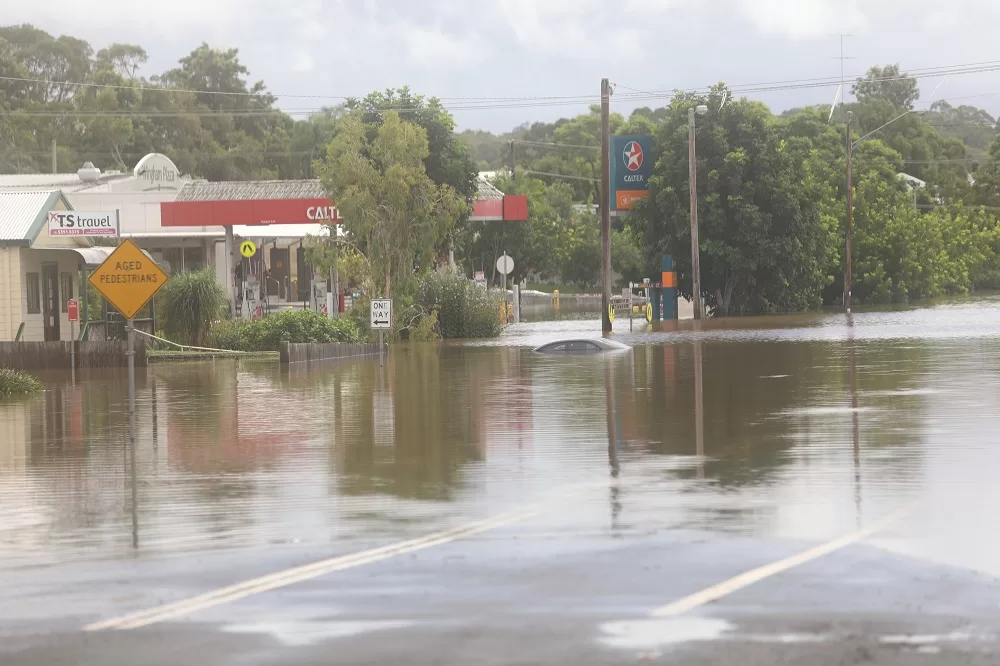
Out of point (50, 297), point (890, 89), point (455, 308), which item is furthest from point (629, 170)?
point (890, 89)

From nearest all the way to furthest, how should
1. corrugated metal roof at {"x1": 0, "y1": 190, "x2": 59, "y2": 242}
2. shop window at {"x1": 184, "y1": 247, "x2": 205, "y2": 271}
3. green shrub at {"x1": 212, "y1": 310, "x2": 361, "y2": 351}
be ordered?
corrugated metal roof at {"x1": 0, "y1": 190, "x2": 59, "y2": 242}, green shrub at {"x1": 212, "y1": 310, "x2": 361, "y2": 351}, shop window at {"x1": 184, "y1": 247, "x2": 205, "y2": 271}

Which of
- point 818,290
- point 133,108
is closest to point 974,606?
point 818,290

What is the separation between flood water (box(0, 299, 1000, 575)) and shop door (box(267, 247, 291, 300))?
4100 cm

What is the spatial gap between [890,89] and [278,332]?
153271mm

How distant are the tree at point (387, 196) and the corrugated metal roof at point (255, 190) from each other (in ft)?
40.0

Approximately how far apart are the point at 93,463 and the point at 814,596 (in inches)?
393

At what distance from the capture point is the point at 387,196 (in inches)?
1747

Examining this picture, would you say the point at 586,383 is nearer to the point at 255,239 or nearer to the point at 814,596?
the point at 814,596

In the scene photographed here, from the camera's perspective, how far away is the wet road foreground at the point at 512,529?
7547mm

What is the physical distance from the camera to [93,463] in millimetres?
15891

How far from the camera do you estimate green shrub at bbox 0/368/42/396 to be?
85.0 ft

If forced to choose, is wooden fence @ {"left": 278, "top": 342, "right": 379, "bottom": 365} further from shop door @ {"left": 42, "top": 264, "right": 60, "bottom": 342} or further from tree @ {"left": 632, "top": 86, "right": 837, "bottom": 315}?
tree @ {"left": 632, "top": 86, "right": 837, "bottom": 315}

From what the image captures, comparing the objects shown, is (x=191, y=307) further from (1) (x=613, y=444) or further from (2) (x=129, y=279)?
(1) (x=613, y=444)

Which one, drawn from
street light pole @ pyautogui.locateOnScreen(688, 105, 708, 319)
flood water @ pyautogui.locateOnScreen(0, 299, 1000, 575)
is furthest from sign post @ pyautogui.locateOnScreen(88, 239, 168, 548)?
street light pole @ pyautogui.locateOnScreen(688, 105, 708, 319)
